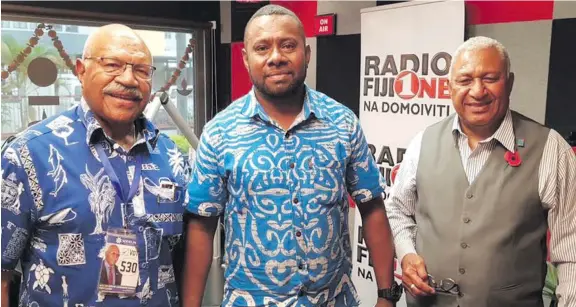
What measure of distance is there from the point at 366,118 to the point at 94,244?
212cm

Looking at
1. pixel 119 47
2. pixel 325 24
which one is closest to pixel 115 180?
pixel 119 47

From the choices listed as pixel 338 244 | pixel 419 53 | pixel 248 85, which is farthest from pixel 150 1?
pixel 338 244

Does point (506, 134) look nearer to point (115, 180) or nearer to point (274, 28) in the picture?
point (274, 28)

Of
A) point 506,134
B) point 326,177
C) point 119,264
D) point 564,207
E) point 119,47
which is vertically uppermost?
point 119,47

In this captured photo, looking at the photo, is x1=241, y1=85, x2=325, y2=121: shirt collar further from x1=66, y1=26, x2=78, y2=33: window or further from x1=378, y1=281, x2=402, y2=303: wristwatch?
x1=66, y1=26, x2=78, y2=33: window

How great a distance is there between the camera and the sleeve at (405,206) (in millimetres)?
1954

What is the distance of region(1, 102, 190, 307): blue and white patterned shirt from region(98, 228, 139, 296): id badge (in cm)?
2

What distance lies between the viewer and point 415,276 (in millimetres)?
1875

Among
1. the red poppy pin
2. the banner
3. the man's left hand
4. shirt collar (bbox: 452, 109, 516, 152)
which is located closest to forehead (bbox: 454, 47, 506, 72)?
shirt collar (bbox: 452, 109, 516, 152)

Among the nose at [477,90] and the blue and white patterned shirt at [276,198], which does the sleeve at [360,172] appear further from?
the nose at [477,90]

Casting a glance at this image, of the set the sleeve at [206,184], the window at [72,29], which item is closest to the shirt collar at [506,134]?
the sleeve at [206,184]

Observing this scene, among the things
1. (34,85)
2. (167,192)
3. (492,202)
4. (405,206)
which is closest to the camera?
(167,192)

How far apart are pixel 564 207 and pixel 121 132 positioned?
4.55ft

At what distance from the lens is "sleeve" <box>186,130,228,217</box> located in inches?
63.7
